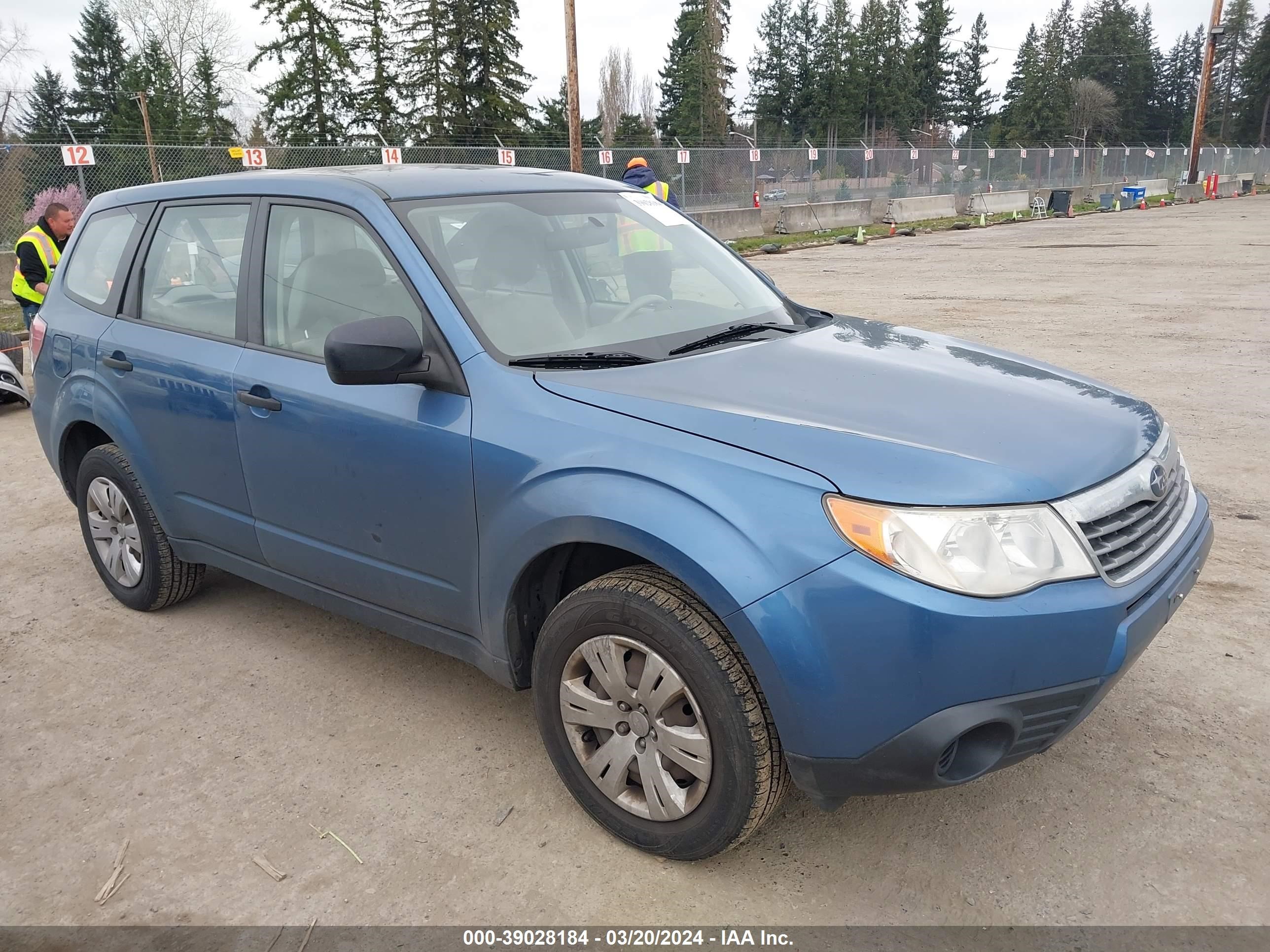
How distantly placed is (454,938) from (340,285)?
2091 mm

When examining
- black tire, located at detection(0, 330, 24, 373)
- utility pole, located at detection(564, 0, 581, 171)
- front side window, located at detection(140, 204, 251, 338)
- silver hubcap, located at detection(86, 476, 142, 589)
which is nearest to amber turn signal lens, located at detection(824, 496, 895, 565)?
front side window, located at detection(140, 204, 251, 338)

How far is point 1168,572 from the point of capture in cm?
263


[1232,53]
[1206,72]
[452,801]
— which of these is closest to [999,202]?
[1206,72]

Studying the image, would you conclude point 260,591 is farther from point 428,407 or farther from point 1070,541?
point 1070,541

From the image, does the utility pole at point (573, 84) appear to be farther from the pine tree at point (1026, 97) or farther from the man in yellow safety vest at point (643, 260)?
the pine tree at point (1026, 97)

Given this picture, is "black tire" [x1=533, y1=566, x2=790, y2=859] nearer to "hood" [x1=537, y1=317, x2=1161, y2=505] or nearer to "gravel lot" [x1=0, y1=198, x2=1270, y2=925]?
"gravel lot" [x1=0, y1=198, x2=1270, y2=925]

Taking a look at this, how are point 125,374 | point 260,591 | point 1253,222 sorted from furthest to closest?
point 1253,222 < point 260,591 < point 125,374

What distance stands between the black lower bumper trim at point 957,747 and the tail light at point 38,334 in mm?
3986

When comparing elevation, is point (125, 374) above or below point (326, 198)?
below

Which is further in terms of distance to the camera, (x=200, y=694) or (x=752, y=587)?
(x=200, y=694)

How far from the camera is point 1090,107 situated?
312 feet

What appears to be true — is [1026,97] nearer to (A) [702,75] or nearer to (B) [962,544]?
(A) [702,75]

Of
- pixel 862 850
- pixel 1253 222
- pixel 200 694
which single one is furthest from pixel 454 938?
pixel 1253 222

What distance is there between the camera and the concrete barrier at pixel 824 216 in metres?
27.8
